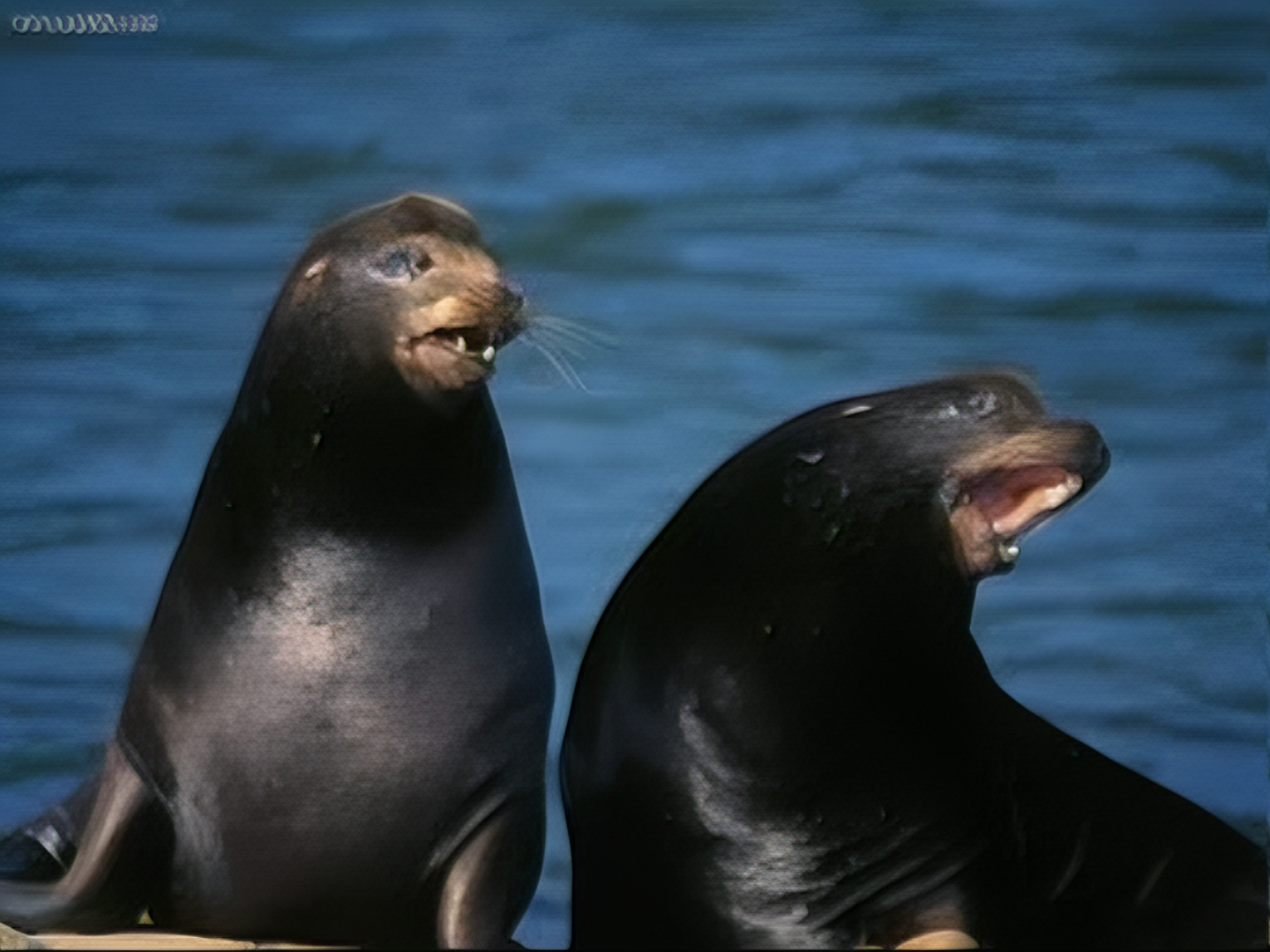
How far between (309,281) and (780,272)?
1.09 m

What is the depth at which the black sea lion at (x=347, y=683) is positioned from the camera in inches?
144

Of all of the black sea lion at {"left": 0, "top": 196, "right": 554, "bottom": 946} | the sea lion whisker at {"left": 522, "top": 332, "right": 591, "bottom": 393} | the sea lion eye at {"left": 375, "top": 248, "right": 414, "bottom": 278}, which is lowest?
the black sea lion at {"left": 0, "top": 196, "right": 554, "bottom": 946}

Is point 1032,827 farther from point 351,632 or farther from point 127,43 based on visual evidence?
point 127,43

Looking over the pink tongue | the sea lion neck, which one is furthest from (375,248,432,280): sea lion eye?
the pink tongue

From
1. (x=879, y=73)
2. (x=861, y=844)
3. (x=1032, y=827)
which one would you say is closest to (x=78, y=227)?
(x=879, y=73)

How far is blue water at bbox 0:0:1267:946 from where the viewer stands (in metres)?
3.85

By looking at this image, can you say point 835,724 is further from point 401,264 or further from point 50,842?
point 50,842

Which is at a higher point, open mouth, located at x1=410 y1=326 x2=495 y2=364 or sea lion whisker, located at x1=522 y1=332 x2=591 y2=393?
open mouth, located at x1=410 y1=326 x2=495 y2=364

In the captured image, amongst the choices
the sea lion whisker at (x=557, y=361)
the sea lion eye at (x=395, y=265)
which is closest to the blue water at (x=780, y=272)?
the sea lion whisker at (x=557, y=361)

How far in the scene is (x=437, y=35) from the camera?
12.9 ft

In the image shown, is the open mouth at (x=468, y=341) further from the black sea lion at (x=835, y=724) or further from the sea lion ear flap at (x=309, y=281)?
the black sea lion at (x=835, y=724)

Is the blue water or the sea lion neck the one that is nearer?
the sea lion neck

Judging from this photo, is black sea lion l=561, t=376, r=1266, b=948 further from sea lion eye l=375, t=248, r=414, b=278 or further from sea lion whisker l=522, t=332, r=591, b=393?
sea lion eye l=375, t=248, r=414, b=278

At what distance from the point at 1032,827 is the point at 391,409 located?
5.69ft
